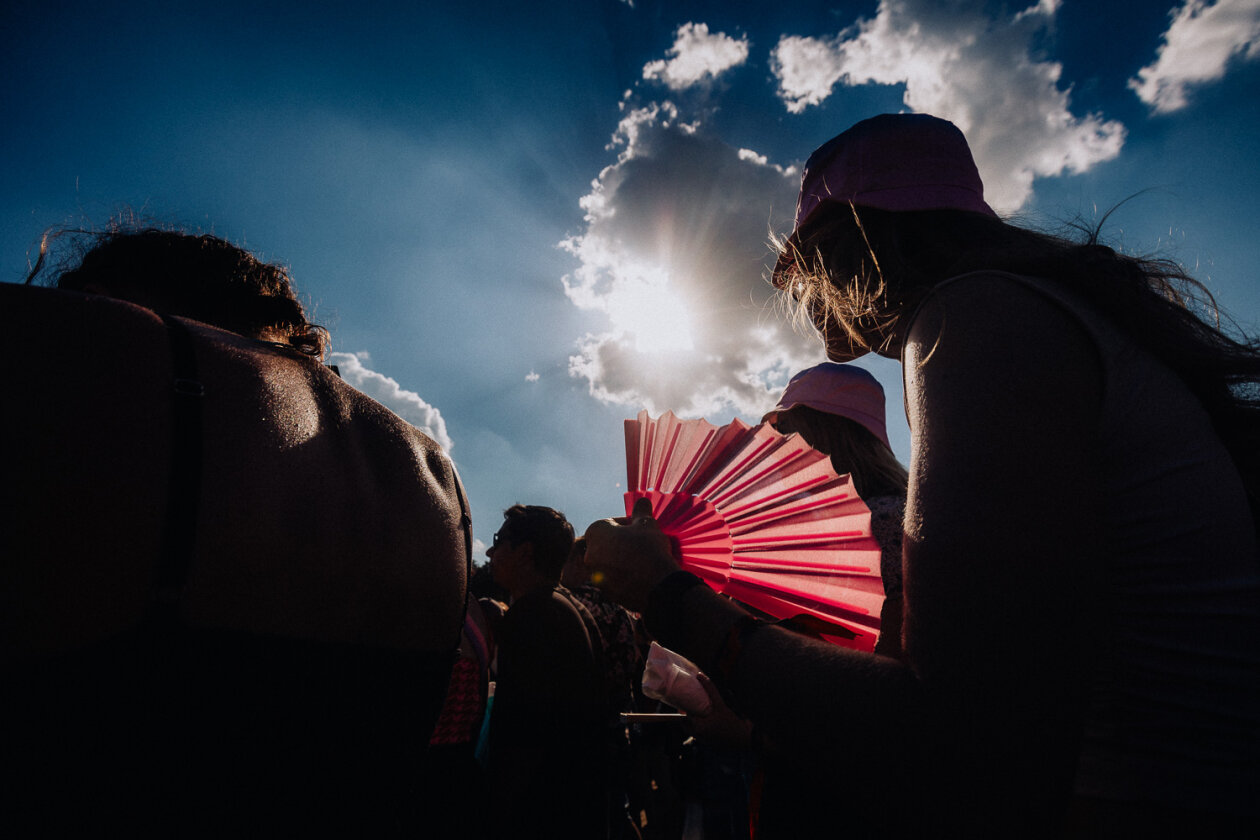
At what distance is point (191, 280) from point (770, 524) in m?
1.74

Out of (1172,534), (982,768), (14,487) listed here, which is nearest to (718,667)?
(982,768)

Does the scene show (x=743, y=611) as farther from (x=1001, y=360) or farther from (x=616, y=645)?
(x=616, y=645)

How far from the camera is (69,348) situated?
0.66 meters

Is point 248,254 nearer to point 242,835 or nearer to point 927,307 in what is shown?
point 242,835

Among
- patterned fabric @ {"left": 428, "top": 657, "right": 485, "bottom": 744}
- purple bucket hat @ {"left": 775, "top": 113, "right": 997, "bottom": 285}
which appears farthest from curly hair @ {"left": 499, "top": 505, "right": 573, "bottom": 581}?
purple bucket hat @ {"left": 775, "top": 113, "right": 997, "bottom": 285}

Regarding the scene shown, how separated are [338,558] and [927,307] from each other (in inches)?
41.8

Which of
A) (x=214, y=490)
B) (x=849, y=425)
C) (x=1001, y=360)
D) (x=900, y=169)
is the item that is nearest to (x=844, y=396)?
(x=849, y=425)

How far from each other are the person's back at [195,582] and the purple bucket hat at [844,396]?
2.00 meters

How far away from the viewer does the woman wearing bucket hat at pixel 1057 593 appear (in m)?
0.65

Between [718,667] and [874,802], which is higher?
[718,667]

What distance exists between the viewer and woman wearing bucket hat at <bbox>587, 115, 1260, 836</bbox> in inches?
25.7

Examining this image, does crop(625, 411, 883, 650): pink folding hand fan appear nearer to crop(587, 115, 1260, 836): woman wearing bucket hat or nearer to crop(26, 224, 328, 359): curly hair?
crop(587, 115, 1260, 836): woman wearing bucket hat

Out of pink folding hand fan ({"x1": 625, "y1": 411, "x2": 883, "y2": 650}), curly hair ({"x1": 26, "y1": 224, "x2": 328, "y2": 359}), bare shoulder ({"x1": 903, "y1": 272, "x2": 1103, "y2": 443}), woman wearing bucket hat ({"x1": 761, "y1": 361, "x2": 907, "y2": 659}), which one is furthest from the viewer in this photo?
woman wearing bucket hat ({"x1": 761, "y1": 361, "x2": 907, "y2": 659})

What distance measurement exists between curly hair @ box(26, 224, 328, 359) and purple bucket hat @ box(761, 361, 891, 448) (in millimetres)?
2046
